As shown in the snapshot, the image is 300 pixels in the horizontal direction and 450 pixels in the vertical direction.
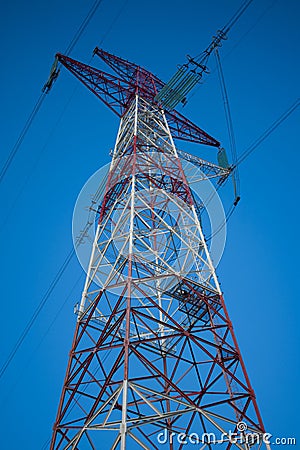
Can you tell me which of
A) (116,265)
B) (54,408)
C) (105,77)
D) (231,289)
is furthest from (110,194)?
(231,289)

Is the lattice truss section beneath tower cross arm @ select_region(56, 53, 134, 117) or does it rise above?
beneath

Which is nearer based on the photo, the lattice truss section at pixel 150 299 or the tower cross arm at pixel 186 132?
the lattice truss section at pixel 150 299

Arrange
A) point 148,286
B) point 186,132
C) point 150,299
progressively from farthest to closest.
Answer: point 186,132 → point 148,286 → point 150,299

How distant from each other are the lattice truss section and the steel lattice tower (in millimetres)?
51

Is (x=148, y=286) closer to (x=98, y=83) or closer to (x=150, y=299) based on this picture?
(x=150, y=299)

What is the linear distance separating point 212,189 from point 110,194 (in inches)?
191

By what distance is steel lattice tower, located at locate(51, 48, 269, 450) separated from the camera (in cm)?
1198

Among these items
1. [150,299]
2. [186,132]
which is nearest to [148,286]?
[150,299]

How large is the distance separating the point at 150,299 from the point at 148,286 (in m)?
1.31

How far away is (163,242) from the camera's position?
21.3m

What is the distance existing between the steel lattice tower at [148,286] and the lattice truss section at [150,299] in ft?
0.17

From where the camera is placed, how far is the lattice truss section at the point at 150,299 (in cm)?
1187

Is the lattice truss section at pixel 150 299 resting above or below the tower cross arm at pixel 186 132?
below

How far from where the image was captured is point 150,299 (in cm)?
1309
